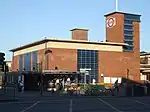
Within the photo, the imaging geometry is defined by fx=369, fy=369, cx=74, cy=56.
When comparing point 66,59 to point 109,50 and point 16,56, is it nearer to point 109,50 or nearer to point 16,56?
point 109,50

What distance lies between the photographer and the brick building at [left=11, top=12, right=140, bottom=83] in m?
82.7

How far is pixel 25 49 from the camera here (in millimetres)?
100125

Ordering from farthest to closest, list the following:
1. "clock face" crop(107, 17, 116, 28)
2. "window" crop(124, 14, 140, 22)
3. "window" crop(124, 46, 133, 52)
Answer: "clock face" crop(107, 17, 116, 28) < "window" crop(124, 14, 140, 22) < "window" crop(124, 46, 133, 52)

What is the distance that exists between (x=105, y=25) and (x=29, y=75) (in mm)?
38703

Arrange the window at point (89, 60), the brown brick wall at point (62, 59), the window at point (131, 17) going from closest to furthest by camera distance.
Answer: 1. the brown brick wall at point (62, 59)
2. the window at point (89, 60)
3. the window at point (131, 17)

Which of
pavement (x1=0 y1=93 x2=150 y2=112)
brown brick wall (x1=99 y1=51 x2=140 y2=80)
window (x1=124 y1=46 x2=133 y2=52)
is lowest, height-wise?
pavement (x1=0 y1=93 x2=150 y2=112)

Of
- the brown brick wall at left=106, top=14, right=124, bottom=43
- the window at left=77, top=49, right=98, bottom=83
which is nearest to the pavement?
the window at left=77, top=49, right=98, bottom=83

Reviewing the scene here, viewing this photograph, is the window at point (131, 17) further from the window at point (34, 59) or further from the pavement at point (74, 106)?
the pavement at point (74, 106)

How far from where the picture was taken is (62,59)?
270 feet

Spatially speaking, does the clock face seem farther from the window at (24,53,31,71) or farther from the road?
the road

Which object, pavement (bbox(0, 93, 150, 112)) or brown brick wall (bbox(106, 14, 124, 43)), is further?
brown brick wall (bbox(106, 14, 124, 43))

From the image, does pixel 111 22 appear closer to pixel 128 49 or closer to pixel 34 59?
pixel 128 49

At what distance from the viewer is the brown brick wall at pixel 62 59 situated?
81438 millimetres

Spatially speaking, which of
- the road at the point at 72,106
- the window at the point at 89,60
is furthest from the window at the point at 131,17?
the road at the point at 72,106
